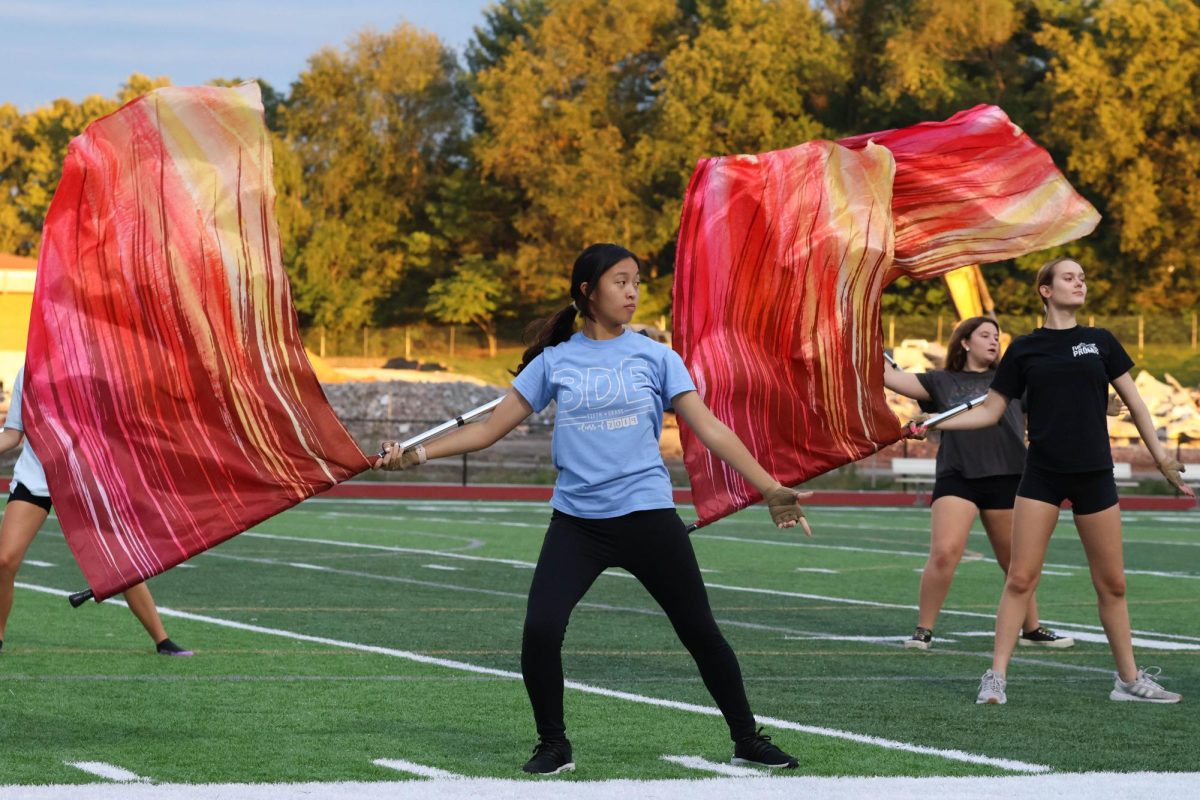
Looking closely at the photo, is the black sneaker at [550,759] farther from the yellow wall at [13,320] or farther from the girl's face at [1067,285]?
the yellow wall at [13,320]

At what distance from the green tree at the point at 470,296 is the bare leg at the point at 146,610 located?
6877cm

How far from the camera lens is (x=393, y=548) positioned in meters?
20.9

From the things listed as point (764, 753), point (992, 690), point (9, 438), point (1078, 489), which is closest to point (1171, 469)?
point (1078, 489)

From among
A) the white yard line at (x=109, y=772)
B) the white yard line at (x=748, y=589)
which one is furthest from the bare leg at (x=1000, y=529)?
the white yard line at (x=109, y=772)

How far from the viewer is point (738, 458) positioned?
281 inches

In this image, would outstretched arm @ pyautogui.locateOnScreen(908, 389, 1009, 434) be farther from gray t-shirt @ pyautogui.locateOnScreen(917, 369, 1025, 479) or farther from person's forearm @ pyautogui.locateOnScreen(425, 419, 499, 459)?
person's forearm @ pyautogui.locateOnScreen(425, 419, 499, 459)

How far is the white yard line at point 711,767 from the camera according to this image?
7289 mm

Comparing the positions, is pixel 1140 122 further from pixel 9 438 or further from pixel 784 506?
pixel 784 506

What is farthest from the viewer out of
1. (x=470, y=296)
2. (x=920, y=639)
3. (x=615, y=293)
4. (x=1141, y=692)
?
(x=470, y=296)

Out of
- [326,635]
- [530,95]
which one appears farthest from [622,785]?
[530,95]

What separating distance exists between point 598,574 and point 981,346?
493 cm

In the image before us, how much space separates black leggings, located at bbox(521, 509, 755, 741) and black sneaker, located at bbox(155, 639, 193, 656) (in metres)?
4.33

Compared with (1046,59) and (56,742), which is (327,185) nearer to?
(1046,59)

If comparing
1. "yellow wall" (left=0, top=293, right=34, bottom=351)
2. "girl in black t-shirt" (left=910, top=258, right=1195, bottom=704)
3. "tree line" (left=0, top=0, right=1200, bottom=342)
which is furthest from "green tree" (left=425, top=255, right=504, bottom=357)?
"girl in black t-shirt" (left=910, top=258, right=1195, bottom=704)
